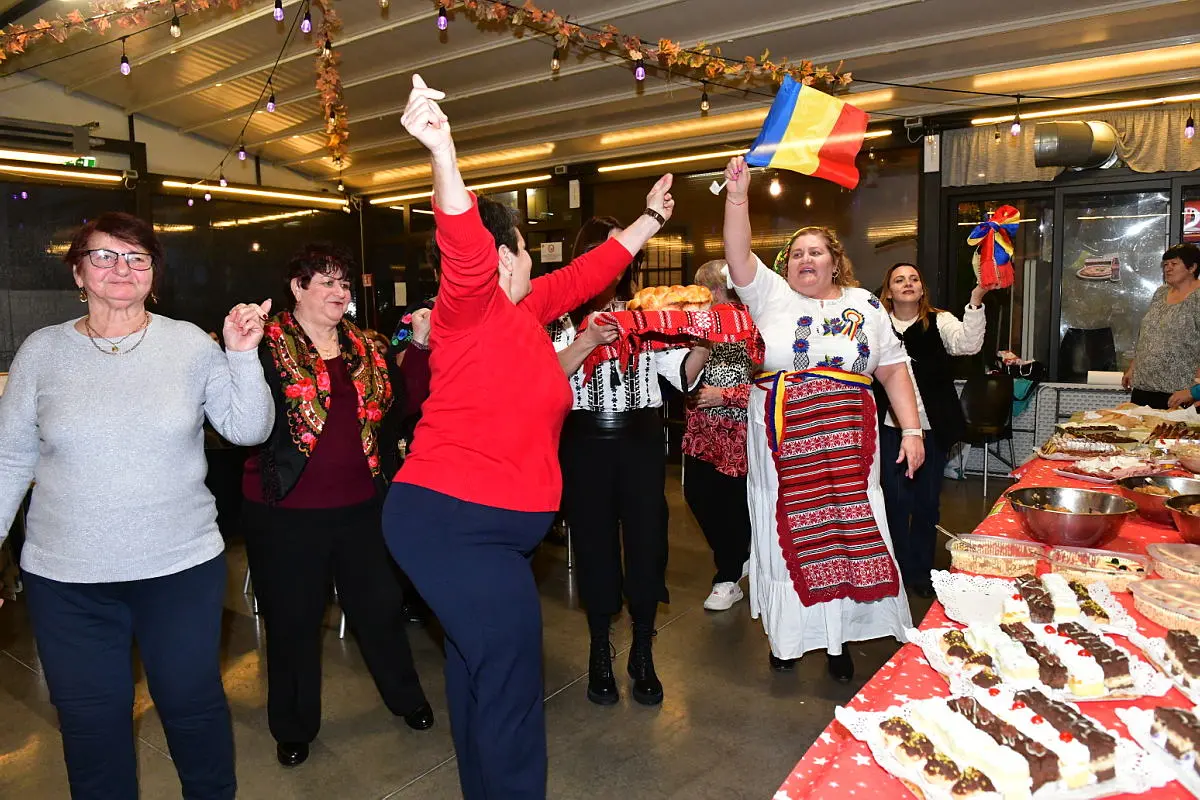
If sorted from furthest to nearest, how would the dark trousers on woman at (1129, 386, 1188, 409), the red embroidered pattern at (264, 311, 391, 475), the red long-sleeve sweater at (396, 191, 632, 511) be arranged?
the dark trousers on woman at (1129, 386, 1188, 409) → the red embroidered pattern at (264, 311, 391, 475) → the red long-sleeve sweater at (396, 191, 632, 511)

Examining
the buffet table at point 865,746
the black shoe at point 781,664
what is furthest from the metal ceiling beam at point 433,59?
the buffet table at point 865,746

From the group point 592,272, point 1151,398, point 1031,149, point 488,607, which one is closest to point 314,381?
point 592,272

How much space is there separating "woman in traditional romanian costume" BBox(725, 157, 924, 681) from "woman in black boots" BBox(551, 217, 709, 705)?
0.35 metres

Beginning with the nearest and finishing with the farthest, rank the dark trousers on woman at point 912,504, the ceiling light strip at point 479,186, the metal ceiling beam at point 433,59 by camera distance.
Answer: the dark trousers on woman at point 912,504 < the metal ceiling beam at point 433,59 < the ceiling light strip at point 479,186

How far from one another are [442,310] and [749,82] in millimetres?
6229

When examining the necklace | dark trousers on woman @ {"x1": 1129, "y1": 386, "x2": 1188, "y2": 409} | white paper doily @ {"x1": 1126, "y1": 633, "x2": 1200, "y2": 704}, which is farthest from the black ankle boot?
dark trousers on woman @ {"x1": 1129, "y1": 386, "x2": 1188, "y2": 409}

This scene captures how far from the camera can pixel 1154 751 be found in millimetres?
1149

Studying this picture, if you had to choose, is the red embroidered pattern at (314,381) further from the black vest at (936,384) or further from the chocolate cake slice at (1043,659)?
the black vest at (936,384)

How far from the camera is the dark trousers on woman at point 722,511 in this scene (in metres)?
4.04

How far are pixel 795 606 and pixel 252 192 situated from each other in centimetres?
968

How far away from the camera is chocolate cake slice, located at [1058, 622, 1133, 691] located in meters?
1.35

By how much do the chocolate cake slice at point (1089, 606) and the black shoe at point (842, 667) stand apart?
157 cm

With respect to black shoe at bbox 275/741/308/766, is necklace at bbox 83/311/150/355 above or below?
above

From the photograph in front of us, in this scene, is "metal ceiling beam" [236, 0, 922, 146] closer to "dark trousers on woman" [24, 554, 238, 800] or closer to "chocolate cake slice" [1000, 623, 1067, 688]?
"chocolate cake slice" [1000, 623, 1067, 688]
